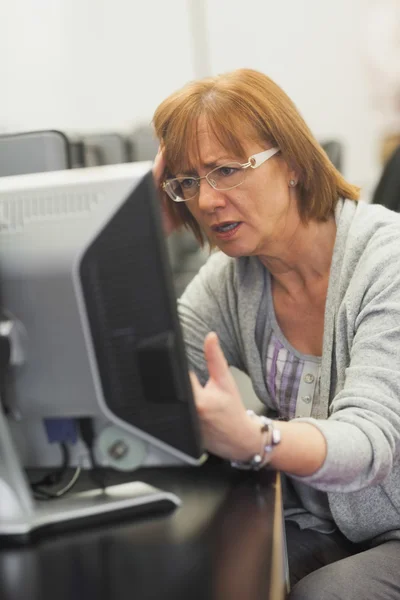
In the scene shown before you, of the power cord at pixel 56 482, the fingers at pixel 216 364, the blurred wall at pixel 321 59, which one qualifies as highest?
the blurred wall at pixel 321 59

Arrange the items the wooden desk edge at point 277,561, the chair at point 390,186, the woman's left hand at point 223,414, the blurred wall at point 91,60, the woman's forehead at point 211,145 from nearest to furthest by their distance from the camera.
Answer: the wooden desk edge at point 277,561, the woman's left hand at point 223,414, the woman's forehead at point 211,145, the chair at point 390,186, the blurred wall at point 91,60

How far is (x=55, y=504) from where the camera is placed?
88 centimetres

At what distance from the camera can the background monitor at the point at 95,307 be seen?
756mm

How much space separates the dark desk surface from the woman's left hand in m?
0.09

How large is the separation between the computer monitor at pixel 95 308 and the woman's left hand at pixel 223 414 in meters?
0.02

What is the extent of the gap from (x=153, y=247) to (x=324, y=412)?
0.54 metres

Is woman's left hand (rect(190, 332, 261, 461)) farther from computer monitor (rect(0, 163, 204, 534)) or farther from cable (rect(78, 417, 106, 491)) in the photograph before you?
cable (rect(78, 417, 106, 491))

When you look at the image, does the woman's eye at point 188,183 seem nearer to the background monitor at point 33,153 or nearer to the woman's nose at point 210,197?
the woman's nose at point 210,197

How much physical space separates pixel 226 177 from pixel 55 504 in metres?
0.60

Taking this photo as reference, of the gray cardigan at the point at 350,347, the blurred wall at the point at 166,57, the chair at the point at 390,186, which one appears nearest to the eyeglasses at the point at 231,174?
the gray cardigan at the point at 350,347

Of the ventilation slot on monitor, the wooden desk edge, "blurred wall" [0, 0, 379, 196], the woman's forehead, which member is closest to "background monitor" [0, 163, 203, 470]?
the ventilation slot on monitor

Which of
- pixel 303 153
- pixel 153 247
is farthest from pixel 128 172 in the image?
pixel 303 153

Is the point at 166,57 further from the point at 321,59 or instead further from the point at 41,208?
the point at 41,208

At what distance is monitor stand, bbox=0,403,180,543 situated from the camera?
84 cm
